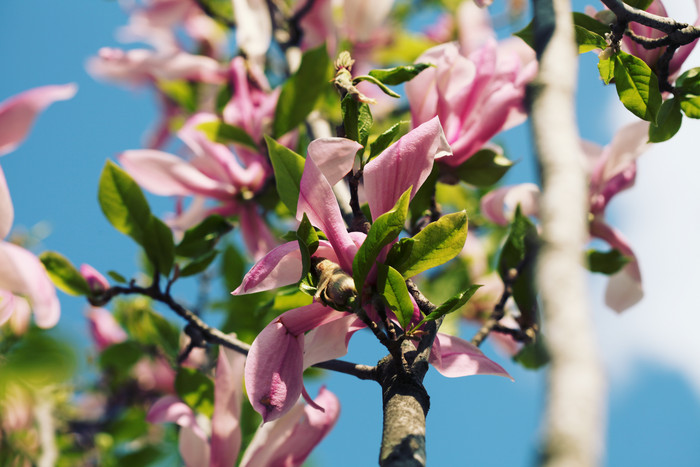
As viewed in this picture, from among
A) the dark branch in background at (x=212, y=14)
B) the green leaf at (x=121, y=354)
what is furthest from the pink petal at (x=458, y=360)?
the dark branch in background at (x=212, y=14)

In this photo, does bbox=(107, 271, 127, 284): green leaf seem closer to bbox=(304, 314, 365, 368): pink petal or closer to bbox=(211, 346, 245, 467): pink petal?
bbox=(211, 346, 245, 467): pink petal

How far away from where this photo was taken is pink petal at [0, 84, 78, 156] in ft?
2.93

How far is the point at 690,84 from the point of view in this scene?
85 cm

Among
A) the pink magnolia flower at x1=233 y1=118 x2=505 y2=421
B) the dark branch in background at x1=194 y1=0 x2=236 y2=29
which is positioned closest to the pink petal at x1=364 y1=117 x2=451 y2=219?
the pink magnolia flower at x1=233 y1=118 x2=505 y2=421

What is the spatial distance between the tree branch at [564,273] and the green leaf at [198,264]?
0.78 metres

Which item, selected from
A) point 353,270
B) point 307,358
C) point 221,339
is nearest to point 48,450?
point 221,339

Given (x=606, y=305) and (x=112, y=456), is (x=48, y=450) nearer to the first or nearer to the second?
(x=112, y=456)

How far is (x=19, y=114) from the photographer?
90cm

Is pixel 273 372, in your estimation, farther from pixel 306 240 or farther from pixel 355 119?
pixel 355 119

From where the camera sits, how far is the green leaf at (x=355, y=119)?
2.23ft

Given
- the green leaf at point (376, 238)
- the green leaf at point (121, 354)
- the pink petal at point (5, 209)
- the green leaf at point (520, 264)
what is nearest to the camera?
the green leaf at point (376, 238)

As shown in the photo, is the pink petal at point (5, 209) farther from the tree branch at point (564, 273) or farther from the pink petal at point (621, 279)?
the pink petal at point (621, 279)

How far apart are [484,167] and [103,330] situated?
55.2 inches

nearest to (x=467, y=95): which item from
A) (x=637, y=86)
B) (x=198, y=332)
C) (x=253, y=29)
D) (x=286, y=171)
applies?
(x=637, y=86)
